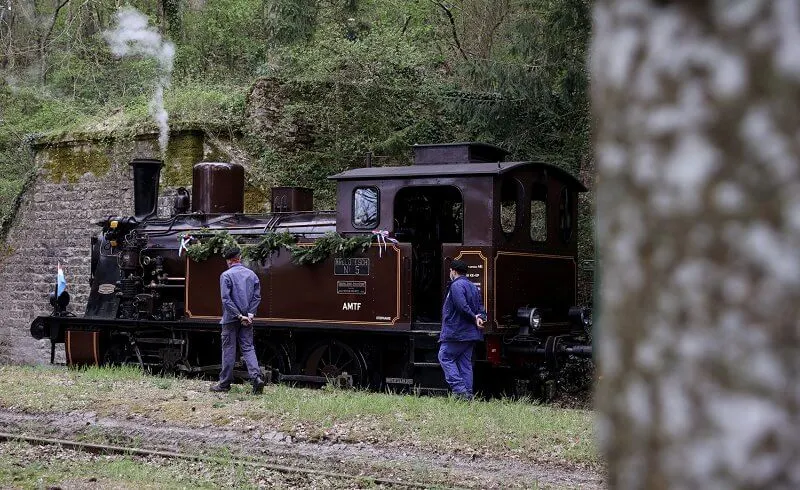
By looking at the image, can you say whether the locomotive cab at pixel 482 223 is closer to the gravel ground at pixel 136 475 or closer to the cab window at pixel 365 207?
the cab window at pixel 365 207

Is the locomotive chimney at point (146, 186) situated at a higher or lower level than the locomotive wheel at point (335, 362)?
higher

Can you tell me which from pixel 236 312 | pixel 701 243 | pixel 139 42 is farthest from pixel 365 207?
pixel 139 42

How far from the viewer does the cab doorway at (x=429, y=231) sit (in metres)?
12.8

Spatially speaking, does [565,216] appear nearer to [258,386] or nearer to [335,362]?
[335,362]

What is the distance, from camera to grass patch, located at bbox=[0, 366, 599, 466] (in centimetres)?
841

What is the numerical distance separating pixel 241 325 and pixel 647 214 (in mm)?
10905

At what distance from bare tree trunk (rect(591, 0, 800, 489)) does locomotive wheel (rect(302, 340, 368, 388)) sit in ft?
37.5

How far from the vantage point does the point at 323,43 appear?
20.5 m

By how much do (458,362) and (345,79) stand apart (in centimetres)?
1037

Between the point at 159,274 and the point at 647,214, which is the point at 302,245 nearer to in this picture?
the point at 159,274

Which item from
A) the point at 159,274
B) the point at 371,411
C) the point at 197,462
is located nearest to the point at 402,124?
the point at 159,274

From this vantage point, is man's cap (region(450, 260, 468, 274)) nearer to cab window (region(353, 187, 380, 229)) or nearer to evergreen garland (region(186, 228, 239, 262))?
Result: cab window (region(353, 187, 380, 229))

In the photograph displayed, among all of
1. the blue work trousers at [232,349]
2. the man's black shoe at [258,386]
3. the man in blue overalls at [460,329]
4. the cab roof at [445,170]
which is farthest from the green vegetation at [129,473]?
the cab roof at [445,170]

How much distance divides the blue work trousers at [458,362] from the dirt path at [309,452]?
2.61 meters
